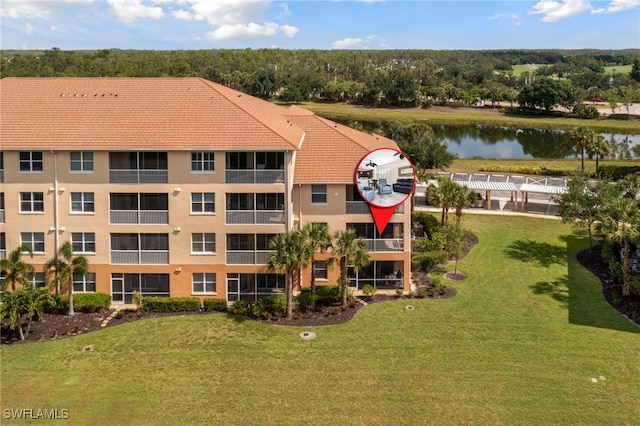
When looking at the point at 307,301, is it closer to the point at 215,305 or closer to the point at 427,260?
the point at 215,305

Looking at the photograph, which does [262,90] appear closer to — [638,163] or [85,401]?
[638,163]

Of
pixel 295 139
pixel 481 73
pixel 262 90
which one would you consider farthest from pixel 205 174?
pixel 481 73

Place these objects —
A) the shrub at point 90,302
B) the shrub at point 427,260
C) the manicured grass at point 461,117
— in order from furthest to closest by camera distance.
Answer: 1. the manicured grass at point 461,117
2. the shrub at point 427,260
3. the shrub at point 90,302

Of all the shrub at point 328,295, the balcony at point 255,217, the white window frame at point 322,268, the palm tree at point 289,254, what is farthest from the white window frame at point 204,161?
the shrub at point 328,295

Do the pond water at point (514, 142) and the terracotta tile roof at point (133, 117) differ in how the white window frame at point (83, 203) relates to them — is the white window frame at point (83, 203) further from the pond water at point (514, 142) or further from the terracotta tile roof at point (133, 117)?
the pond water at point (514, 142)

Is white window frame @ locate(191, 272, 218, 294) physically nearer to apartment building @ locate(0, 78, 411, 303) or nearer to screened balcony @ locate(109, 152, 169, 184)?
apartment building @ locate(0, 78, 411, 303)

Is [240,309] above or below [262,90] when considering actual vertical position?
below
